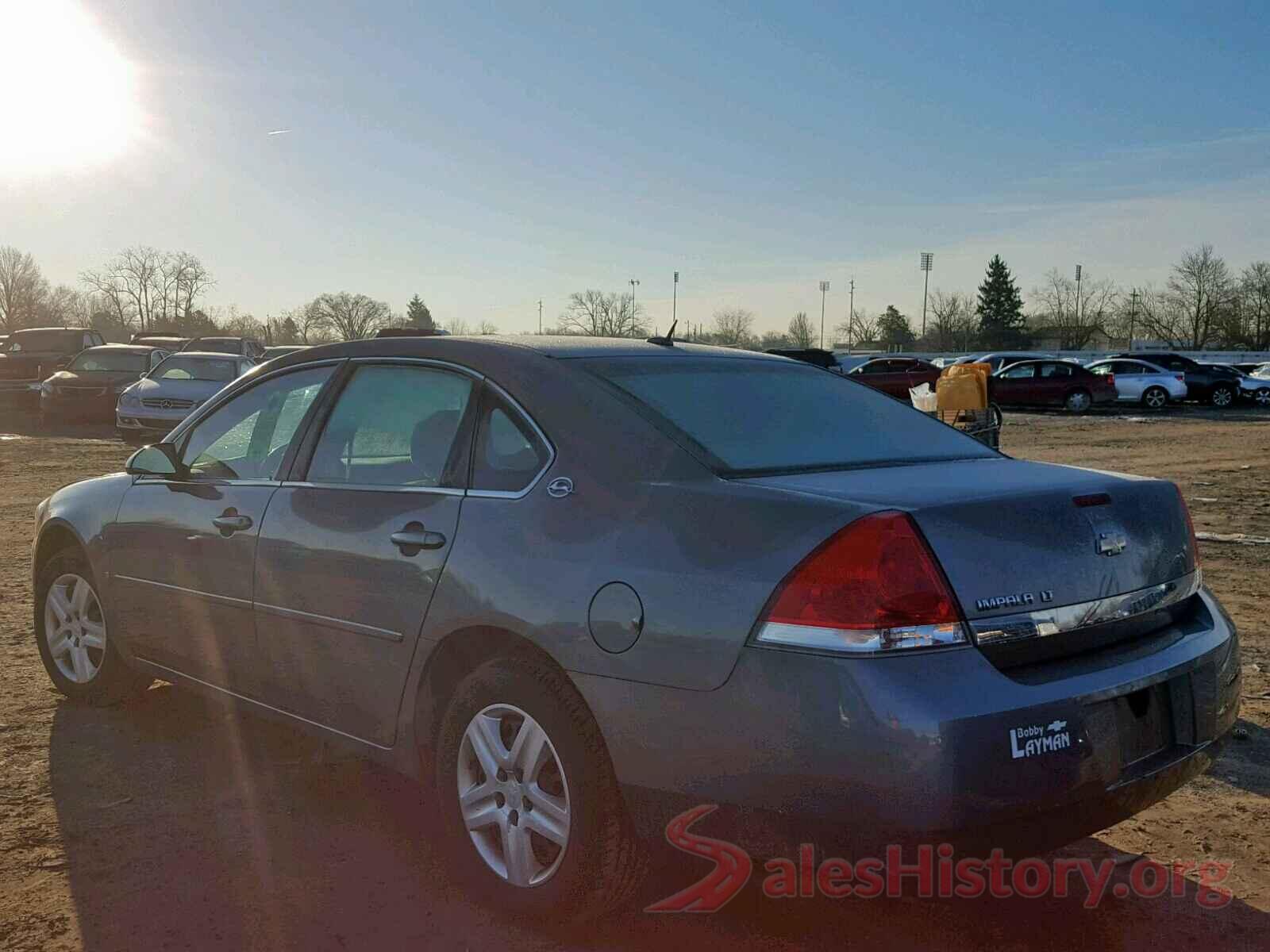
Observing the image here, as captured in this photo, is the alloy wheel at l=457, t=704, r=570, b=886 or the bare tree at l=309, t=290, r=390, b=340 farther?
the bare tree at l=309, t=290, r=390, b=340

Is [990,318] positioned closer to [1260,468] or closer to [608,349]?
[1260,468]

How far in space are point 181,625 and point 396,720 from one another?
1307mm

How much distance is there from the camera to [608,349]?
3.80 metres

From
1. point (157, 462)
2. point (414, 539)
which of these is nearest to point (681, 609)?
point (414, 539)

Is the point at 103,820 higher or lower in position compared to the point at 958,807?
lower

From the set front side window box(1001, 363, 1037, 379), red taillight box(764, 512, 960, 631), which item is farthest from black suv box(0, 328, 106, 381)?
red taillight box(764, 512, 960, 631)

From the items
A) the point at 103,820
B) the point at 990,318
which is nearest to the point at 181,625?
the point at 103,820

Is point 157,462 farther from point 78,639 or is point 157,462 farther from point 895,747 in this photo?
point 895,747

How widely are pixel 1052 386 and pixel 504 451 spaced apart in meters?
35.7

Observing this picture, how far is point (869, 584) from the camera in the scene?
2.58 meters

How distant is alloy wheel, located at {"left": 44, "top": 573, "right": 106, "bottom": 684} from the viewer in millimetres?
5016

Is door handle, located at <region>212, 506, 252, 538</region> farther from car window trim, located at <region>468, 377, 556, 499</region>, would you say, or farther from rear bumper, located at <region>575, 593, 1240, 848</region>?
rear bumper, located at <region>575, 593, 1240, 848</region>

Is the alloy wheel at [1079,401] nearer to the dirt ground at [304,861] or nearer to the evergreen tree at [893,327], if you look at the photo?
the dirt ground at [304,861]

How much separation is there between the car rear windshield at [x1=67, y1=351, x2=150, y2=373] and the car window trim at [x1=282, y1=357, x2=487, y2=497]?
2179 cm
